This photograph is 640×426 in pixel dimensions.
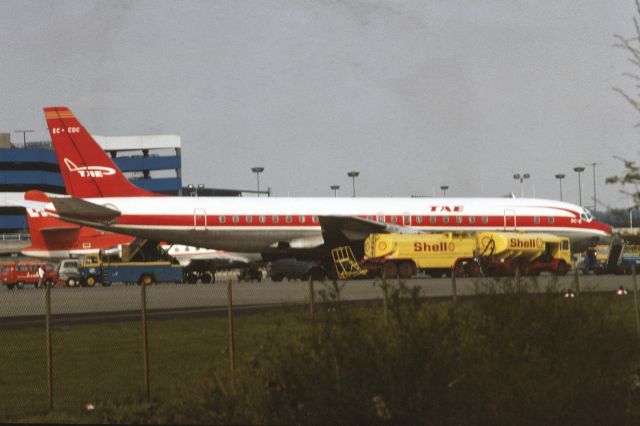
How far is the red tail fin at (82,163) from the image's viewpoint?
54.3m

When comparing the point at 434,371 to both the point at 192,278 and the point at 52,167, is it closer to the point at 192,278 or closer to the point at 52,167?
the point at 192,278

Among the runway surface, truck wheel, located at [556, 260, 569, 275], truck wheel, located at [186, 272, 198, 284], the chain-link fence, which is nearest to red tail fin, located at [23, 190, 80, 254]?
truck wheel, located at [186, 272, 198, 284]

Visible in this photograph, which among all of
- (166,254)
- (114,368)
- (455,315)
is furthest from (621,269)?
(455,315)

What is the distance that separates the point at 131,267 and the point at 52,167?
273ft

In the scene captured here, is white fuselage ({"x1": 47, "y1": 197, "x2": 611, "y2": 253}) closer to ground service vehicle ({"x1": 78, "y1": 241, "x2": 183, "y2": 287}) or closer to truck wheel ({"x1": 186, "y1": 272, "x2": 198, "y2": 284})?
ground service vehicle ({"x1": 78, "y1": 241, "x2": 183, "y2": 287})

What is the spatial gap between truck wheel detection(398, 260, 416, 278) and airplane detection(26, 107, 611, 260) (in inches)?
156

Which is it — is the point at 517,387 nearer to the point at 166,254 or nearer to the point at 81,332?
the point at 81,332

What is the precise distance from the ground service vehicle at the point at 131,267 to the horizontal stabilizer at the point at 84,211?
13.3ft

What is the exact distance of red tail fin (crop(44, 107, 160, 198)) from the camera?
5431 centimetres

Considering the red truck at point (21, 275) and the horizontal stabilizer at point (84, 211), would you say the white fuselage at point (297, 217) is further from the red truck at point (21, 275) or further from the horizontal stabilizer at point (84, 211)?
the red truck at point (21, 275)

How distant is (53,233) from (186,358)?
198 ft

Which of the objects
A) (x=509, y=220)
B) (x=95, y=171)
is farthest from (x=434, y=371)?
(x=95, y=171)

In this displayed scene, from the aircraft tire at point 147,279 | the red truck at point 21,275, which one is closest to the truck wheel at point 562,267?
the aircraft tire at point 147,279

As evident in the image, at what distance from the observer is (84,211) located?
50.4 meters
